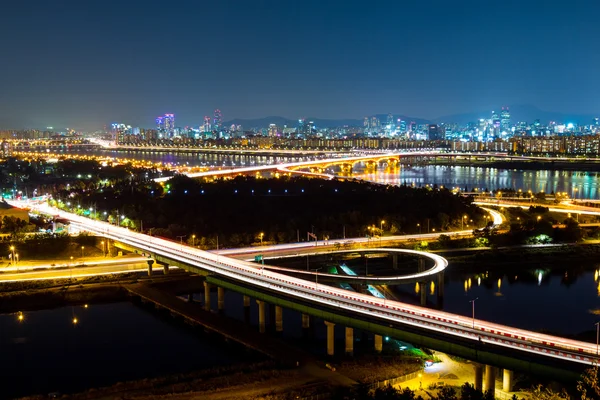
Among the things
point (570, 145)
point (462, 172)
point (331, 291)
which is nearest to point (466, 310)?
point (331, 291)

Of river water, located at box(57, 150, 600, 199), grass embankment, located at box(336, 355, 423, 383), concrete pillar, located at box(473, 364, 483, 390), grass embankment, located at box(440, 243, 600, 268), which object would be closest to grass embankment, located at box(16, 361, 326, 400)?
grass embankment, located at box(336, 355, 423, 383)

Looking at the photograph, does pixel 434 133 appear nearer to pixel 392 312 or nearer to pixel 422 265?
pixel 422 265

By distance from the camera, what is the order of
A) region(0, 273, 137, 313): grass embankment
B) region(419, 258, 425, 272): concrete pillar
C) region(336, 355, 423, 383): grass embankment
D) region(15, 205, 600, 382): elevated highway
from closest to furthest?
region(15, 205, 600, 382): elevated highway, region(336, 355, 423, 383): grass embankment, region(0, 273, 137, 313): grass embankment, region(419, 258, 425, 272): concrete pillar

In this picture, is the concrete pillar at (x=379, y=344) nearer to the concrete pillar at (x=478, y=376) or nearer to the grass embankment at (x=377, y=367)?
the grass embankment at (x=377, y=367)

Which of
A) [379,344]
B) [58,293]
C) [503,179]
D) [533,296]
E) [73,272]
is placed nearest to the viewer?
[379,344]

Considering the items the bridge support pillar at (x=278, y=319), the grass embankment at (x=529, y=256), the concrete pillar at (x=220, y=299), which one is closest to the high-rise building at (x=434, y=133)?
the grass embankment at (x=529, y=256)

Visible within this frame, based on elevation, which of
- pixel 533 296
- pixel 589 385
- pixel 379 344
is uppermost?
pixel 589 385

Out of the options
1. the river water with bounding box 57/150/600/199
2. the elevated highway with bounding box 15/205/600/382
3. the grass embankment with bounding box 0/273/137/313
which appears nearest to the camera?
the elevated highway with bounding box 15/205/600/382

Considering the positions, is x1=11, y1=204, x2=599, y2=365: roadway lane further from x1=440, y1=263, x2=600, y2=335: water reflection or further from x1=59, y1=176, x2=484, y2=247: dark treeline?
x1=59, y1=176, x2=484, y2=247: dark treeline

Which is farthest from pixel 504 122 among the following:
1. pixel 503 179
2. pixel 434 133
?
pixel 503 179

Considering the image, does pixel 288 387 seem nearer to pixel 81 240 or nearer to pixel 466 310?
pixel 466 310
